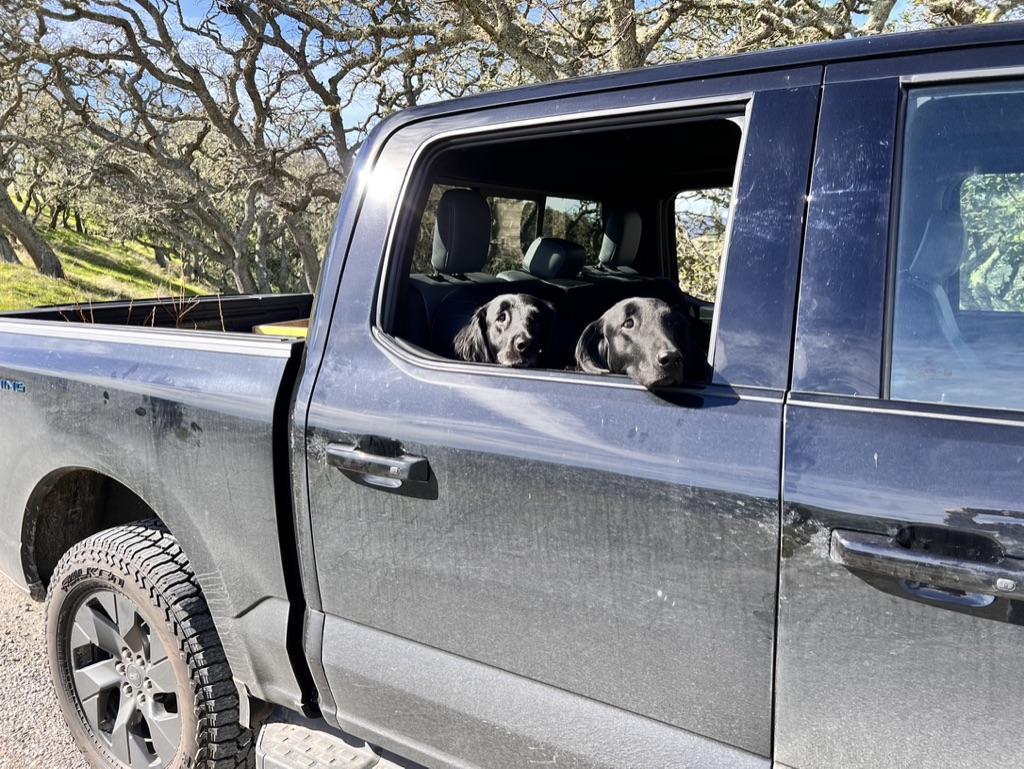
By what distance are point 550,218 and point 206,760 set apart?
284cm

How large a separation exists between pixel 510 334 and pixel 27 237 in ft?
76.0

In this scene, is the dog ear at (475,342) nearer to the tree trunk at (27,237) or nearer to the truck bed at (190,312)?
the truck bed at (190,312)

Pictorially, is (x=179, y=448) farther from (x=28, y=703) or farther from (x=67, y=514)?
→ (x=28, y=703)

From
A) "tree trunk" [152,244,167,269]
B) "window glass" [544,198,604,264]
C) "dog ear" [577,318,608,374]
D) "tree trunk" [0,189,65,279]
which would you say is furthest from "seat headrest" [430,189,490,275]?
"tree trunk" [152,244,167,269]

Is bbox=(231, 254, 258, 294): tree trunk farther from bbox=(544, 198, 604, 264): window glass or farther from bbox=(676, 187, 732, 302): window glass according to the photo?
bbox=(544, 198, 604, 264): window glass

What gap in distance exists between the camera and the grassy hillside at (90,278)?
17044mm

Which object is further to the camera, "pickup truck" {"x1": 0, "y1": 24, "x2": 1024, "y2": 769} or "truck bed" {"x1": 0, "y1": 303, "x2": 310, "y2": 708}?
"truck bed" {"x1": 0, "y1": 303, "x2": 310, "y2": 708}

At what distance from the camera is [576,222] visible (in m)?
4.24

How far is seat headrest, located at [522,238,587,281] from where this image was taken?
3520mm

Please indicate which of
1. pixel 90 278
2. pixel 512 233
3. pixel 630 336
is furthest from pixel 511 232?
pixel 90 278

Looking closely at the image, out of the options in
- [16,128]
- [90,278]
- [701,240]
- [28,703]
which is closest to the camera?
[28,703]

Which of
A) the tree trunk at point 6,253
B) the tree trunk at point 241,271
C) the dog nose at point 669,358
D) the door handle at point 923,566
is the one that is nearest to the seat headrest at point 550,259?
the dog nose at point 669,358

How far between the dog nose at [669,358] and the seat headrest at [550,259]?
197 centimetres

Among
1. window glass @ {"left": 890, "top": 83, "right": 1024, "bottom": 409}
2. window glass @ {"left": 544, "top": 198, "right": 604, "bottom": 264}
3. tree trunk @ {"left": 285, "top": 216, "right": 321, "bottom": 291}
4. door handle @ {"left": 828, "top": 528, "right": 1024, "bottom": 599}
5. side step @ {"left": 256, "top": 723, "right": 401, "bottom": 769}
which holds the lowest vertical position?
side step @ {"left": 256, "top": 723, "right": 401, "bottom": 769}
